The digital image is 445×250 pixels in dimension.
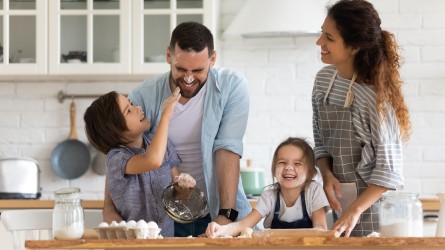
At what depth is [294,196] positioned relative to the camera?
3.21 m

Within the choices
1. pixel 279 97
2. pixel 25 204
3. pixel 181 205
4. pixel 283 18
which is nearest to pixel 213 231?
pixel 181 205

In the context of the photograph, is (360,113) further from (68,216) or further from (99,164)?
(99,164)

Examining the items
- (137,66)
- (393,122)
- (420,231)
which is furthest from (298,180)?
(137,66)

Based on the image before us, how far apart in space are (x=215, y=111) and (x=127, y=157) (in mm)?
398

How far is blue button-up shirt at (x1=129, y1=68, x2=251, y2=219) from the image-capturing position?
345cm

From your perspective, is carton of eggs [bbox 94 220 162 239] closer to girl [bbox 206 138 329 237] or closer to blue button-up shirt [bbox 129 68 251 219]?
girl [bbox 206 138 329 237]

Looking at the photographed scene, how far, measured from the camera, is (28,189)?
5336 millimetres

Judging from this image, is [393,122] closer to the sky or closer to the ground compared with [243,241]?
closer to the sky

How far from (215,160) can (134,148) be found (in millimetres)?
329

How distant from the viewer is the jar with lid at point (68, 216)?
8.98 ft

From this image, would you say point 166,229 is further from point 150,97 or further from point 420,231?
point 420,231

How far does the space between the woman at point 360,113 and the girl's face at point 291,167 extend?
119 millimetres

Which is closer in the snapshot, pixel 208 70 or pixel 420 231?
pixel 420 231

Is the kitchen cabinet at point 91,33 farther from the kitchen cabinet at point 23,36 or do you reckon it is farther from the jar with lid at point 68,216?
the jar with lid at point 68,216
